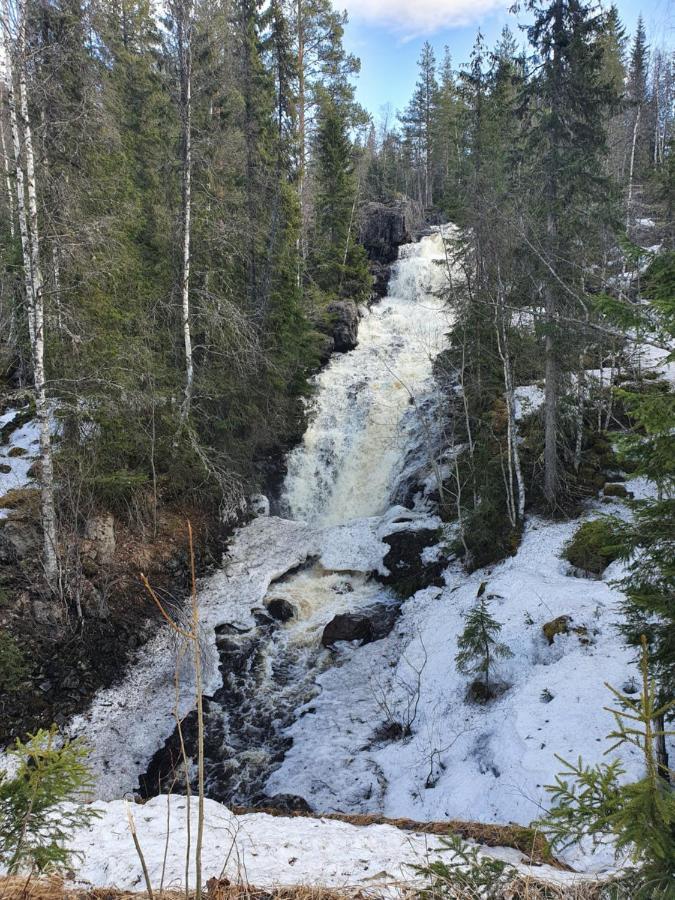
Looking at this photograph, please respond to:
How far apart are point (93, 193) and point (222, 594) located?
937 cm

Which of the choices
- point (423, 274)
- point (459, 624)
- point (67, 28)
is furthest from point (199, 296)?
point (423, 274)

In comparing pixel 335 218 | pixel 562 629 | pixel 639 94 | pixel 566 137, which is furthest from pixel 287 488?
pixel 639 94

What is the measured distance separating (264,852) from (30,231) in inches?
383

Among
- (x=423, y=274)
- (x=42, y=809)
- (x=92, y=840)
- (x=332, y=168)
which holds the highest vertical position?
(x=332, y=168)

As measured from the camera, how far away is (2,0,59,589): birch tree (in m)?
7.79

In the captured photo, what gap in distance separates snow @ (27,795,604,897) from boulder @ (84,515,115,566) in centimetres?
599

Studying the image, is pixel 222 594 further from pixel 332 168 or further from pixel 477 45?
pixel 332 168

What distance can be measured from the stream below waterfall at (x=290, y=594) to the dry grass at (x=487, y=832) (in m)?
2.43

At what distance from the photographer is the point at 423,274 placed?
29.3 m

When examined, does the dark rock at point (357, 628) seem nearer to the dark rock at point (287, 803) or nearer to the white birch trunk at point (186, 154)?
the dark rock at point (287, 803)

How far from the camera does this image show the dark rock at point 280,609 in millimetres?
12094

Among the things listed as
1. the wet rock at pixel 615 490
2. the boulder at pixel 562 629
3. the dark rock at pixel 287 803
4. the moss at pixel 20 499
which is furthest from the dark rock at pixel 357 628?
the moss at pixel 20 499

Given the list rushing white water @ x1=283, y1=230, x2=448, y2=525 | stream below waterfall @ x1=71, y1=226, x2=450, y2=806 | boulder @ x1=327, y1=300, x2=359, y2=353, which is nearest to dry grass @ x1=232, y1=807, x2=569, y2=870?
stream below waterfall @ x1=71, y1=226, x2=450, y2=806

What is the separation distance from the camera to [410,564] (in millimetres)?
13203
